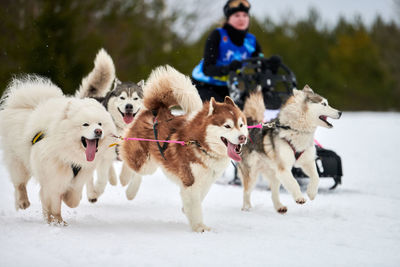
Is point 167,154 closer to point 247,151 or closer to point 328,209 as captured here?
point 247,151

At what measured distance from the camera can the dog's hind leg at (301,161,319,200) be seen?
398 centimetres

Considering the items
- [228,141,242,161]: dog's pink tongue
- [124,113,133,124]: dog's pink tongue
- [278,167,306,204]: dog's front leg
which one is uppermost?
[228,141,242,161]: dog's pink tongue

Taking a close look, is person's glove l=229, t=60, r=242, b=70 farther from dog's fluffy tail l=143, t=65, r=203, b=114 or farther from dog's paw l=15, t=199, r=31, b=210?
dog's paw l=15, t=199, r=31, b=210

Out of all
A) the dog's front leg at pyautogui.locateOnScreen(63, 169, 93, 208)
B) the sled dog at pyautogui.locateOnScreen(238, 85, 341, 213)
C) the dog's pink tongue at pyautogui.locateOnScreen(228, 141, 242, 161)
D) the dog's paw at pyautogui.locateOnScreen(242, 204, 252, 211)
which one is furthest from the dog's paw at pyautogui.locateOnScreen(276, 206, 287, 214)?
the dog's front leg at pyautogui.locateOnScreen(63, 169, 93, 208)

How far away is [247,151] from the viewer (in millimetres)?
4602

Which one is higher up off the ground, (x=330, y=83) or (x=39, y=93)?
(x=39, y=93)

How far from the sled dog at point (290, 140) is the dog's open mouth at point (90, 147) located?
1.79 m

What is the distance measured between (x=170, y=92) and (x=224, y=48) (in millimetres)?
1775

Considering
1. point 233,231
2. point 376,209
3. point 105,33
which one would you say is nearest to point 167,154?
point 233,231

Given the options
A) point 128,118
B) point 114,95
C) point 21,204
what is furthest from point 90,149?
point 114,95

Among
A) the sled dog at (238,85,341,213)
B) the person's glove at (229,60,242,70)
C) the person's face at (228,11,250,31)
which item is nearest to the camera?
the sled dog at (238,85,341,213)

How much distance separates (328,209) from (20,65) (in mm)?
9125

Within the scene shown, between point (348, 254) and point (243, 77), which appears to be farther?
point (243, 77)

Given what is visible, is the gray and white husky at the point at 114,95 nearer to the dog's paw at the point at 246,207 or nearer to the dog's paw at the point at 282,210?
the dog's paw at the point at 246,207
